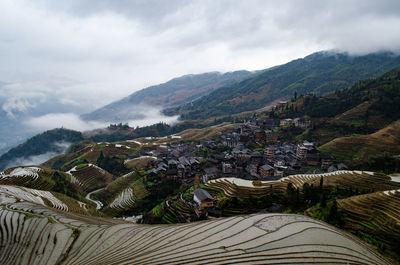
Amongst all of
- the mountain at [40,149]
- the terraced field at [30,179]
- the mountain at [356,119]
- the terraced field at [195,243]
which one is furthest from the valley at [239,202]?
the mountain at [40,149]

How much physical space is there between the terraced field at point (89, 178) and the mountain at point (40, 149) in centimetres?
8653

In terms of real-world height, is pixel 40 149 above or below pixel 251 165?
above

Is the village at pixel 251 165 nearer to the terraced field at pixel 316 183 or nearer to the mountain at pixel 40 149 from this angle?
the terraced field at pixel 316 183

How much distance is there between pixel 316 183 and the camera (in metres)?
31.3

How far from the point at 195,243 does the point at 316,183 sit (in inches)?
1078

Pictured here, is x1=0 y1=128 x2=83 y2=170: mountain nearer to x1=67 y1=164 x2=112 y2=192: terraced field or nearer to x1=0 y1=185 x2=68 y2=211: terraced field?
x1=67 y1=164 x2=112 y2=192: terraced field

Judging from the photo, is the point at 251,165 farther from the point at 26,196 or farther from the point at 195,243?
the point at 26,196

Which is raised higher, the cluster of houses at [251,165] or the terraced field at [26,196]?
the terraced field at [26,196]

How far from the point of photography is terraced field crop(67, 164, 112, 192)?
56438 mm

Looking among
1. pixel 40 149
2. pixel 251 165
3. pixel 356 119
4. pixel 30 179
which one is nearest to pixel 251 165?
pixel 251 165

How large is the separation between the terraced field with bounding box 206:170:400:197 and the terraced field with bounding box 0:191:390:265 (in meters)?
20.0

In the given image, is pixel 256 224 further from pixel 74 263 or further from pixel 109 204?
pixel 109 204

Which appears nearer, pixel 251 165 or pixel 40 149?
pixel 251 165

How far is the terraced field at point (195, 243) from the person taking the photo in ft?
28.7
